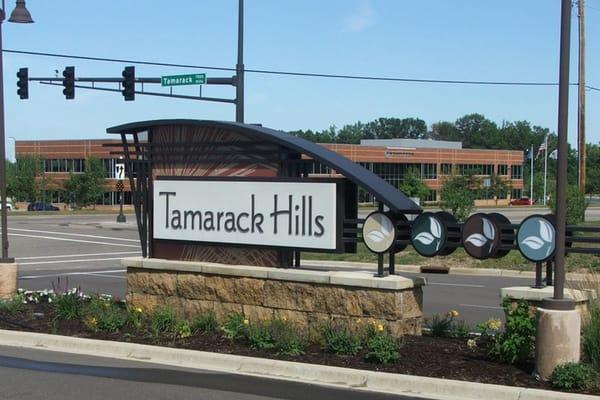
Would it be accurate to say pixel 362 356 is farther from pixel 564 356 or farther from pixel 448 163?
pixel 448 163

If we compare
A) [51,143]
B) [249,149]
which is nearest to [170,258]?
[249,149]

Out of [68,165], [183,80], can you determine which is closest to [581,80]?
[183,80]

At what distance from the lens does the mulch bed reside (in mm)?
7387

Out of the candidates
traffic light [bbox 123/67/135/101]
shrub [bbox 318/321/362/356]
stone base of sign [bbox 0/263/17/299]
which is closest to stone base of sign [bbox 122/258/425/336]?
shrub [bbox 318/321/362/356]

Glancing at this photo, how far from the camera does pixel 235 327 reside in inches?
369

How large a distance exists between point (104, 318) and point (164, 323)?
2.68ft

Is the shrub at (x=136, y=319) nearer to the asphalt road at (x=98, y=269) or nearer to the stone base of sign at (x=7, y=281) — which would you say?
the stone base of sign at (x=7, y=281)

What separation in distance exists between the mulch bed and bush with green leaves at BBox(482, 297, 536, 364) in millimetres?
94

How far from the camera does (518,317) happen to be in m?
7.69

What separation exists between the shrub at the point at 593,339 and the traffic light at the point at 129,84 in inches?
1002

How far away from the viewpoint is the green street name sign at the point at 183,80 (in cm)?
2908

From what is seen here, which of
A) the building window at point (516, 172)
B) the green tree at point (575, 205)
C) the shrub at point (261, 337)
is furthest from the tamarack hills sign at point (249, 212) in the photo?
the building window at point (516, 172)

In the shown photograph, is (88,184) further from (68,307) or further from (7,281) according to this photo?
(68,307)

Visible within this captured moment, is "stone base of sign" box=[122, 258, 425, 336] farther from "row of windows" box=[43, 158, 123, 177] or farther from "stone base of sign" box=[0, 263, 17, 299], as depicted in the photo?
"row of windows" box=[43, 158, 123, 177]
